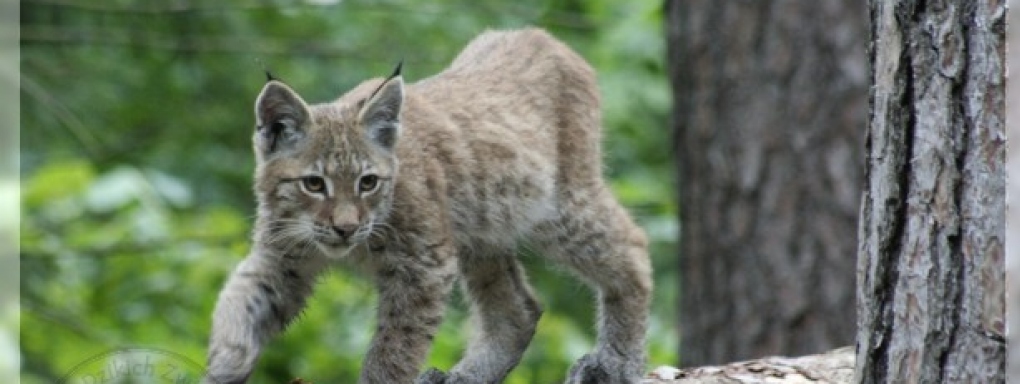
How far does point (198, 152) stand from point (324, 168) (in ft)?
21.6

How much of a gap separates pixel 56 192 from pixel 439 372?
387 cm

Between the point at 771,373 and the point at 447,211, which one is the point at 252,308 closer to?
the point at 447,211

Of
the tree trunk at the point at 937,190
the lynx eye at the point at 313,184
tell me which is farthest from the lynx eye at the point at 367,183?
the tree trunk at the point at 937,190

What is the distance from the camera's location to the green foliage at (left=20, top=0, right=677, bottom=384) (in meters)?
10.1

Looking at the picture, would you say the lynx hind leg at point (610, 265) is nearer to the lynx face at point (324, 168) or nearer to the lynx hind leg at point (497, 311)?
the lynx hind leg at point (497, 311)

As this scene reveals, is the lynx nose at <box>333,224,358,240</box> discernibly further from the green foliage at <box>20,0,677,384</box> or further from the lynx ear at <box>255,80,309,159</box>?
the green foliage at <box>20,0,677,384</box>

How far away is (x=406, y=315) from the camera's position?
5.93 m

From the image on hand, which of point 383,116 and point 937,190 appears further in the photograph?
point 383,116

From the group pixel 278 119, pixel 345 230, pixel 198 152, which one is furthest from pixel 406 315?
pixel 198 152

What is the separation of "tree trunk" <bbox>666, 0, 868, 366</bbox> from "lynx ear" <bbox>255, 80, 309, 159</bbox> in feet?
11.1

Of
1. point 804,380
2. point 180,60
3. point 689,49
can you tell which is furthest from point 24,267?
point 804,380

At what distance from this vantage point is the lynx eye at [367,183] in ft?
19.2

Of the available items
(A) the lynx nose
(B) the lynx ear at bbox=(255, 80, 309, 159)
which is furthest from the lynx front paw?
(B) the lynx ear at bbox=(255, 80, 309, 159)

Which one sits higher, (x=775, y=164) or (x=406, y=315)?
(x=775, y=164)
